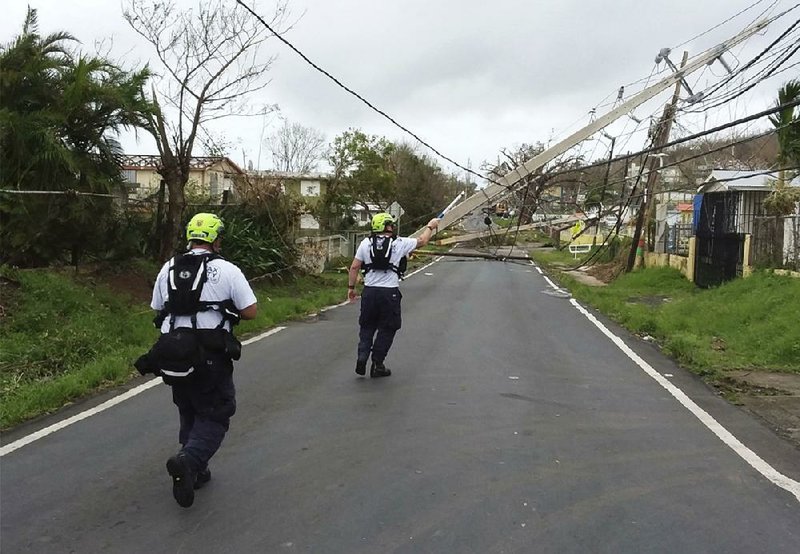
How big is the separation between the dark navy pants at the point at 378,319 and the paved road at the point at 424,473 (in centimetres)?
38

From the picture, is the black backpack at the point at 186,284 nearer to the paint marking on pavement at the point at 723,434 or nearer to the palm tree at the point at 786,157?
the paint marking on pavement at the point at 723,434

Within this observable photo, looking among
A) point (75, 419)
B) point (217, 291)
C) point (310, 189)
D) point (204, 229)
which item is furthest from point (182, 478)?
point (310, 189)

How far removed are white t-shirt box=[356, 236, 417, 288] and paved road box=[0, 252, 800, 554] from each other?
1075 millimetres

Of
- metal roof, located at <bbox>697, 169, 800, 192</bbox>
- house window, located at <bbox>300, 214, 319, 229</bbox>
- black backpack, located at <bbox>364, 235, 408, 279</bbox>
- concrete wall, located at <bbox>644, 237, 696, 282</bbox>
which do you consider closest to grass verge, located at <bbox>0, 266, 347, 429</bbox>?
black backpack, located at <bbox>364, 235, 408, 279</bbox>

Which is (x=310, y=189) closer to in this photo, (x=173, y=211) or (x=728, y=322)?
(x=173, y=211)

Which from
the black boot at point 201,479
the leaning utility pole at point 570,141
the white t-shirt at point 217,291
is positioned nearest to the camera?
the white t-shirt at point 217,291

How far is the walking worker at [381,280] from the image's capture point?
322 inches

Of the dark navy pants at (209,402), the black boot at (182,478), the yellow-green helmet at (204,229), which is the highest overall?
the yellow-green helmet at (204,229)

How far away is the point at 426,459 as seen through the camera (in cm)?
547

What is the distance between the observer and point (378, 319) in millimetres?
8328

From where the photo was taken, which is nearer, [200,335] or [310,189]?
[200,335]

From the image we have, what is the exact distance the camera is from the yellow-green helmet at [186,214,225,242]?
482 centimetres

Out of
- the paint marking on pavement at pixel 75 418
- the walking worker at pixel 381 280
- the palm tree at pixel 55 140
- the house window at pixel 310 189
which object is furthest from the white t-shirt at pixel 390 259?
the house window at pixel 310 189

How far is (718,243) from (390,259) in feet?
48.6
